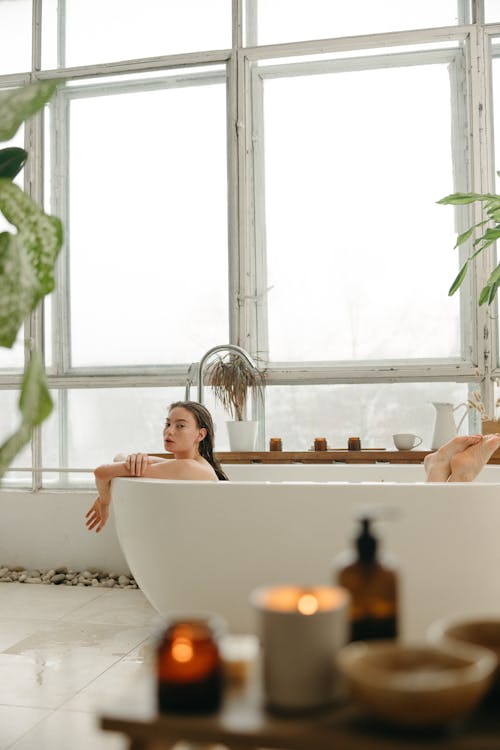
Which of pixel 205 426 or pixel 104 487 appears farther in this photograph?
pixel 205 426

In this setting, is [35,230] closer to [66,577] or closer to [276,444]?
[276,444]

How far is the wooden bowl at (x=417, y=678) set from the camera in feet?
2.60

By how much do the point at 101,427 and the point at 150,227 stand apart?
109 cm

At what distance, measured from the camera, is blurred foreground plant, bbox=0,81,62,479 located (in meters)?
1.01

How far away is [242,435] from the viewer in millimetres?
3852

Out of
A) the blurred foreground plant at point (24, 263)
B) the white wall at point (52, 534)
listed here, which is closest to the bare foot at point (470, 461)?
the white wall at point (52, 534)

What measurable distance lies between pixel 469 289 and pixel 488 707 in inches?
129

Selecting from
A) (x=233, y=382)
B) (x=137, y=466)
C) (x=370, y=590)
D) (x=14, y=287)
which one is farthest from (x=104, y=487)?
(x=370, y=590)

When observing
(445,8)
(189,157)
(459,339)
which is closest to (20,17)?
(189,157)

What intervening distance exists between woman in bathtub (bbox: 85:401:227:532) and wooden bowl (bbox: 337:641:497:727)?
6.21 ft

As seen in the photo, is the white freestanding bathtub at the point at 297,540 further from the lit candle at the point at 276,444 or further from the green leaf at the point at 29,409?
the green leaf at the point at 29,409

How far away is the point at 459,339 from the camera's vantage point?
3977 mm

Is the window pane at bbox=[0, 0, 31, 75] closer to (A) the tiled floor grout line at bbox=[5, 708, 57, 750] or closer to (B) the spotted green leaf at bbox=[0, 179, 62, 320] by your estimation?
(A) the tiled floor grout line at bbox=[5, 708, 57, 750]

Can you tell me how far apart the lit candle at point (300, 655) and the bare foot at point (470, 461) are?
2.19 meters
